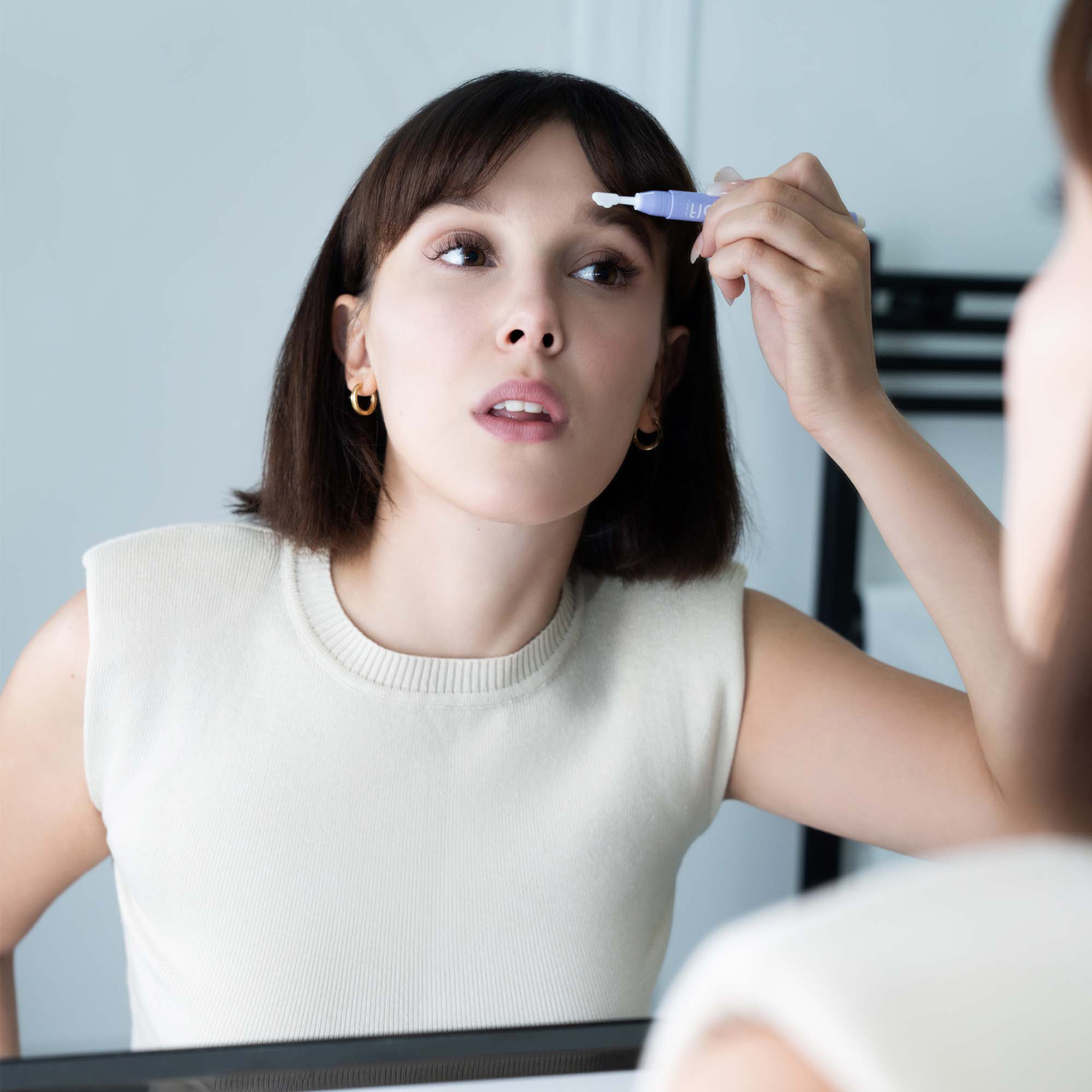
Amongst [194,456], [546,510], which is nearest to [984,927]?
[546,510]

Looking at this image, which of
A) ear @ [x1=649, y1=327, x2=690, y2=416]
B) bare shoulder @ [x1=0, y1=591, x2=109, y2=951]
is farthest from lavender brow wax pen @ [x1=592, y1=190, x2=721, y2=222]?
bare shoulder @ [x1=0, y1=591, x2=109, y2=951]

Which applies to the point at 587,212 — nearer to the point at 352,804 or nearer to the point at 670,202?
the point at 670,202

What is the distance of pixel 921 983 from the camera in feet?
0.44

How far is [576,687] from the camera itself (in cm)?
64

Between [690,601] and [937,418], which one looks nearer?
[690,601]

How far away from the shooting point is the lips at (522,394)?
52 centimetres

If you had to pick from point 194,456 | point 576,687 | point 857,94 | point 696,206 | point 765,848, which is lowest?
point 765,848

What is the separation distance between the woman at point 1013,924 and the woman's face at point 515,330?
374 mm

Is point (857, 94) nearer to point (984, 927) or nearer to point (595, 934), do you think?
point (595, 934)

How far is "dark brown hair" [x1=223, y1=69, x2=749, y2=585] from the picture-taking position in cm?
54

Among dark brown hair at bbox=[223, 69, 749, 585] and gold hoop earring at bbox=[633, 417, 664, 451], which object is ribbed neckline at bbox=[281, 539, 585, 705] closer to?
dark brown hair at bbox=[223, 69, 749, 585]

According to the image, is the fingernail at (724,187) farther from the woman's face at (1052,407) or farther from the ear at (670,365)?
the woman's face at (1052,407)

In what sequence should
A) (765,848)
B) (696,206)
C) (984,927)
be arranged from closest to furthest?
(984,927)
(696,206)
(765,848)

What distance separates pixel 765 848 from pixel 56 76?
869mm
